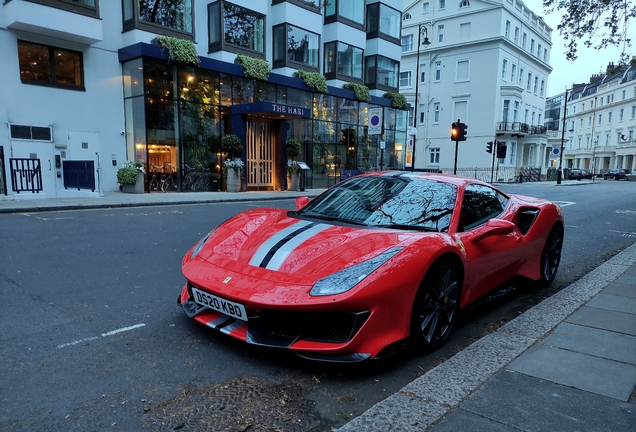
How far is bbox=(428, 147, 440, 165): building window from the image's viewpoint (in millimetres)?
46031

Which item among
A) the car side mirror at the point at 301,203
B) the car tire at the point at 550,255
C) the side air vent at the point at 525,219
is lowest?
the car tire at the point at 550,255

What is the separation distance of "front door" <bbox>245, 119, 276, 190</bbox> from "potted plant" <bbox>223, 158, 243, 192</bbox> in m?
1.68

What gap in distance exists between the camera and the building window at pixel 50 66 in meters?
14.7

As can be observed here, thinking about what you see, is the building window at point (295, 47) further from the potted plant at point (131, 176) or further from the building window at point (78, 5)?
the potted plant at point (131, 176)

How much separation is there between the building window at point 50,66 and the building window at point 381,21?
18502mm

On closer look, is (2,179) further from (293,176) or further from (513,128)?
(513,128)

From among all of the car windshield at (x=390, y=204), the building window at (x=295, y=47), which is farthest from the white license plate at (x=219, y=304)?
the building window at (x=295, y=47)

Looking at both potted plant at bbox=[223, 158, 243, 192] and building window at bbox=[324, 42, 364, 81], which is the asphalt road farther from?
building window at bbox=[324, 42, 364, 81]

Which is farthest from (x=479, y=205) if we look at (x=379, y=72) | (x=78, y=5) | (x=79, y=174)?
(x=379, y=72)

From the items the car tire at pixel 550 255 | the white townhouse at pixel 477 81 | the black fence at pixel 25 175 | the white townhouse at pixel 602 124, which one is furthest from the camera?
the white townhouse at pixel 602 124

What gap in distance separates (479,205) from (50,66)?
1683 centimetres

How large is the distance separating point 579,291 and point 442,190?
2.25 m

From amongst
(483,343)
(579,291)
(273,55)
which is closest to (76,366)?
(483,343)

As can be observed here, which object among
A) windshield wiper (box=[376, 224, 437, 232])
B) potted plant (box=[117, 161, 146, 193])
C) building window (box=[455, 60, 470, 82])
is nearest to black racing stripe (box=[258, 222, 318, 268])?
windshield wiper (box=[376, 224, 437, 232])
